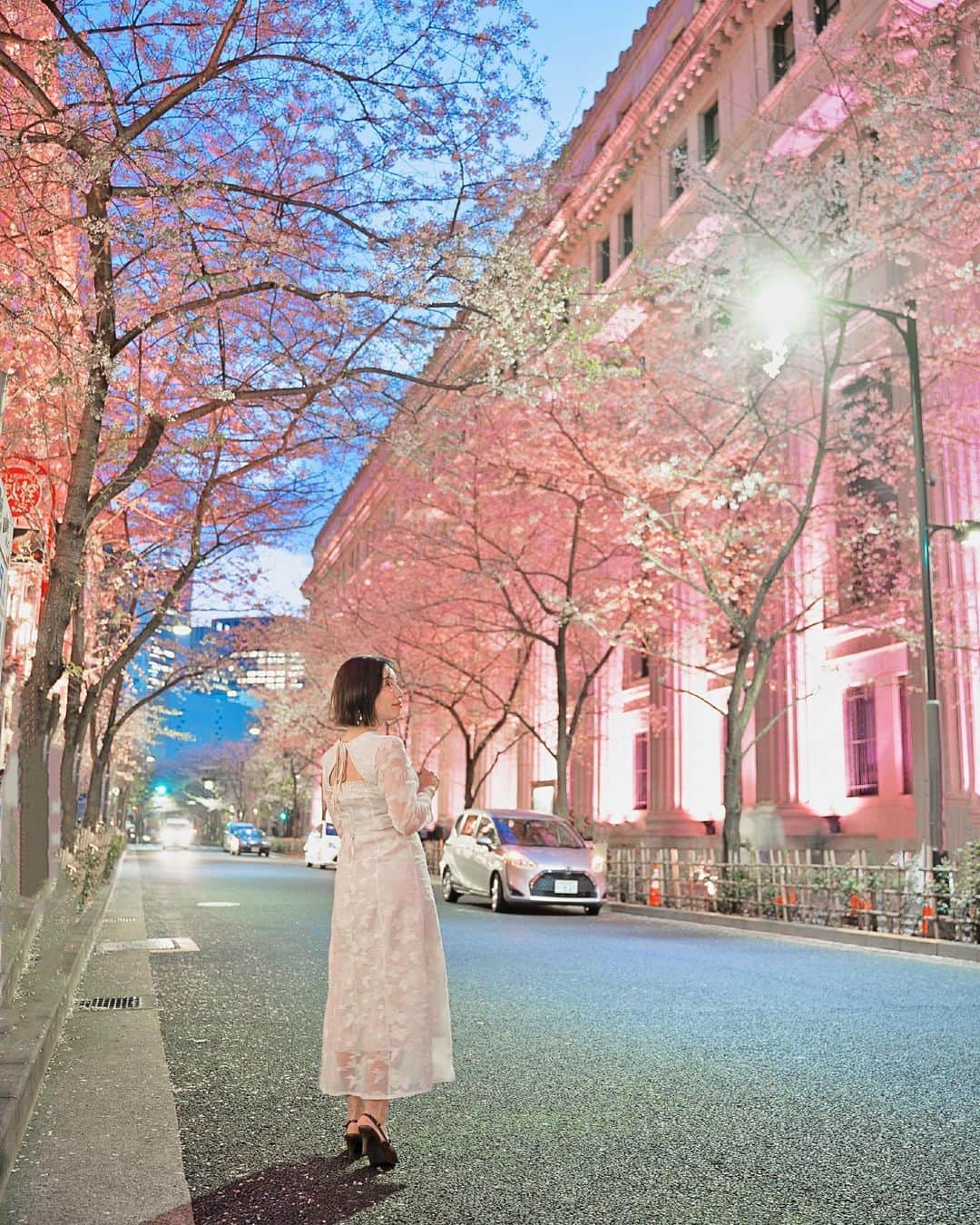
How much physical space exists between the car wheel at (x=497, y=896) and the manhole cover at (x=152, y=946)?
22.6 ft

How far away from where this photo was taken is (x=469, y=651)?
127 feet

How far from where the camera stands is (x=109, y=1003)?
24.4 feet

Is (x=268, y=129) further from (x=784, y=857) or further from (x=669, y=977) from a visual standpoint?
(x=784, y=857)

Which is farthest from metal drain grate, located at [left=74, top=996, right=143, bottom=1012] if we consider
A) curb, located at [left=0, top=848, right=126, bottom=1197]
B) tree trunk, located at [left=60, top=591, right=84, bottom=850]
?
tree trunk, located at [left=60, top=591, right=84, bottom=850]

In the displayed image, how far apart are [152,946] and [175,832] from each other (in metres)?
74.0

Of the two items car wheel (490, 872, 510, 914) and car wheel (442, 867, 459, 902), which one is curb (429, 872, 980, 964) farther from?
car wheel (442, 867, 459, 902)

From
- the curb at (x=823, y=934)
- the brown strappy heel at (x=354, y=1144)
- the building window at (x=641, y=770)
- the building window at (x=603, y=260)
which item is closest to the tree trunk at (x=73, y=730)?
the curb at (x=823, y=934)

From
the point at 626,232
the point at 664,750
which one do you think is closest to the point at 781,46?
the point at 626,232

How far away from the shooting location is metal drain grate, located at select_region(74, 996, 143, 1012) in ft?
23.6

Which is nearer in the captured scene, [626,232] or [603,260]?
[626,232]

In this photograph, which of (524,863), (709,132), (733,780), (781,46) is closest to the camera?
(524,863)

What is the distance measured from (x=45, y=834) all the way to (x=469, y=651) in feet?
91.6

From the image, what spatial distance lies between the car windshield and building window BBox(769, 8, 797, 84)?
1987 centimetres

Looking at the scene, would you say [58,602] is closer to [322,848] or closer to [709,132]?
[709,132]
